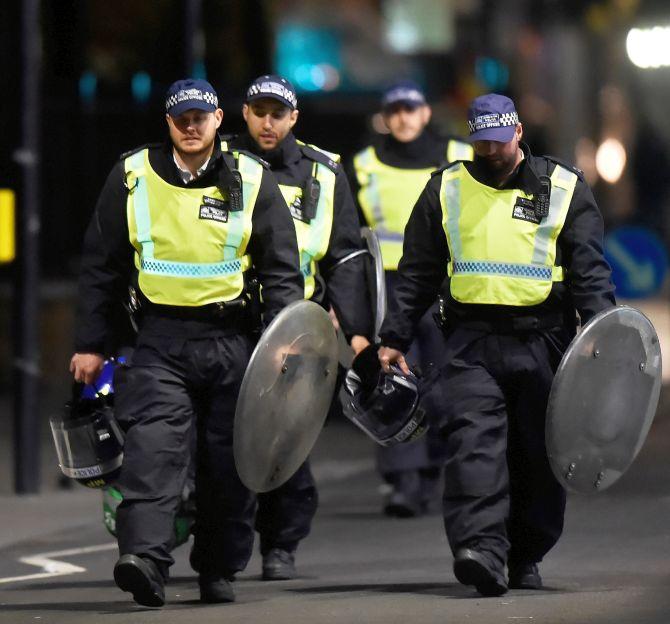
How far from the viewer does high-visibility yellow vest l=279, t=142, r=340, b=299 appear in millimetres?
9367

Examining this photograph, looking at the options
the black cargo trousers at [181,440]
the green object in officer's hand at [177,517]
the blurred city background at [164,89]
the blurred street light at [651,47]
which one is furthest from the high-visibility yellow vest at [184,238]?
the blurred street light at [651,47]

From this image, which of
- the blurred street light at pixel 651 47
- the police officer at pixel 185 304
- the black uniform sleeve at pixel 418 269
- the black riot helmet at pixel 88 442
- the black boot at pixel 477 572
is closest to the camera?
the black boot at pixel 477 572

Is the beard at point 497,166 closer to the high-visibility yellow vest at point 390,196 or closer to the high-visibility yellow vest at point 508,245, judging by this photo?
the high-visibility yellow vest at point 508,245

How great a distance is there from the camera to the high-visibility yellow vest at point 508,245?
8445 mm

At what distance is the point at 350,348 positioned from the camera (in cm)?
962

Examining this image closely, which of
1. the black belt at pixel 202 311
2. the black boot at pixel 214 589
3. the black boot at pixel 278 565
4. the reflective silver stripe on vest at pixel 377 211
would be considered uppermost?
the reflective silver stripe on vest at pixel 377 211

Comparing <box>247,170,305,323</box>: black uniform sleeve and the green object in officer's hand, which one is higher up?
<box>247,170,305,323</box>: black uniform sleeve

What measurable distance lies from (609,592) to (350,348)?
5.78 ft

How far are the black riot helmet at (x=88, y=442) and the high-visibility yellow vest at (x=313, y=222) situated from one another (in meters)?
1.06

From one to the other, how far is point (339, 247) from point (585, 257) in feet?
4.64

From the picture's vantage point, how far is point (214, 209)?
8375 mm

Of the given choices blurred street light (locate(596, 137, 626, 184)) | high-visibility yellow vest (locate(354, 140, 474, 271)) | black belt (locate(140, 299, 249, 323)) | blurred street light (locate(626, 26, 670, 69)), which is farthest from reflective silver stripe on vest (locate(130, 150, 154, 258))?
blurred street light (locate(596, 137, 626, 184))

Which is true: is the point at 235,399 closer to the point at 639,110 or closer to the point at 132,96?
the point at 132,96

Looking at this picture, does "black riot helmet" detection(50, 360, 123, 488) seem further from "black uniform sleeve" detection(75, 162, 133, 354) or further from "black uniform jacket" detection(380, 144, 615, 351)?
"black uniform jacket" detection(380, 144, 615, 351)
